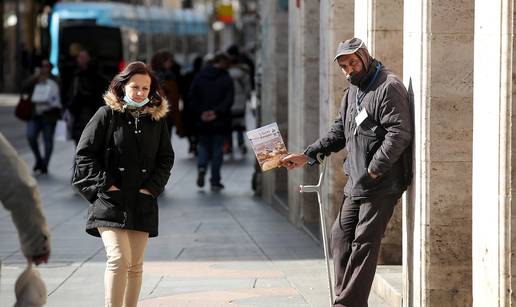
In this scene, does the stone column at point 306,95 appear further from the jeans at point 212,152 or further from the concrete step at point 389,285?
the jeans at point 212,152

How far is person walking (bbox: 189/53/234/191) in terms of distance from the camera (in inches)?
710

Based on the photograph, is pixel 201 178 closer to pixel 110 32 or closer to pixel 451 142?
pixel 451 142

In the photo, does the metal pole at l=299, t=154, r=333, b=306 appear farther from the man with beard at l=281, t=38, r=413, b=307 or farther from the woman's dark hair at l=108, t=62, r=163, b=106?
the woman's dark hair at l=108, t=62, r=163, b=106

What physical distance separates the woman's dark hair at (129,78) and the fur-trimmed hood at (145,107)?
0.08 feet

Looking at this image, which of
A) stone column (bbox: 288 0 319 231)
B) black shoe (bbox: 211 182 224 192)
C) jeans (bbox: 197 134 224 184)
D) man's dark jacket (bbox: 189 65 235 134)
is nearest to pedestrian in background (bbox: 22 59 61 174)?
man's dark jacket (bbox: 189 65 235 134)

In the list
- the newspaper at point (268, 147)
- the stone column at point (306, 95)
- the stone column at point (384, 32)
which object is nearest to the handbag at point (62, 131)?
the stone column at point (306, 95)

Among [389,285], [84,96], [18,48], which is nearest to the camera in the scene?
[389,285]

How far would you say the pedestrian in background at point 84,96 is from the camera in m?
17.6

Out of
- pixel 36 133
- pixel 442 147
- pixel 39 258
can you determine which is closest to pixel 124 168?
pixel 442 147

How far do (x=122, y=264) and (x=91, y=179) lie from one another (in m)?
0.51

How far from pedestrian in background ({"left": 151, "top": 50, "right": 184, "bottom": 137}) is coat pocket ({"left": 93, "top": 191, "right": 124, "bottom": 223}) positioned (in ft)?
31.2

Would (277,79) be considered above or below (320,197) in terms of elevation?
above

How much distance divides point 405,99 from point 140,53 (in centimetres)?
4378

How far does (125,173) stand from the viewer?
310 inches
